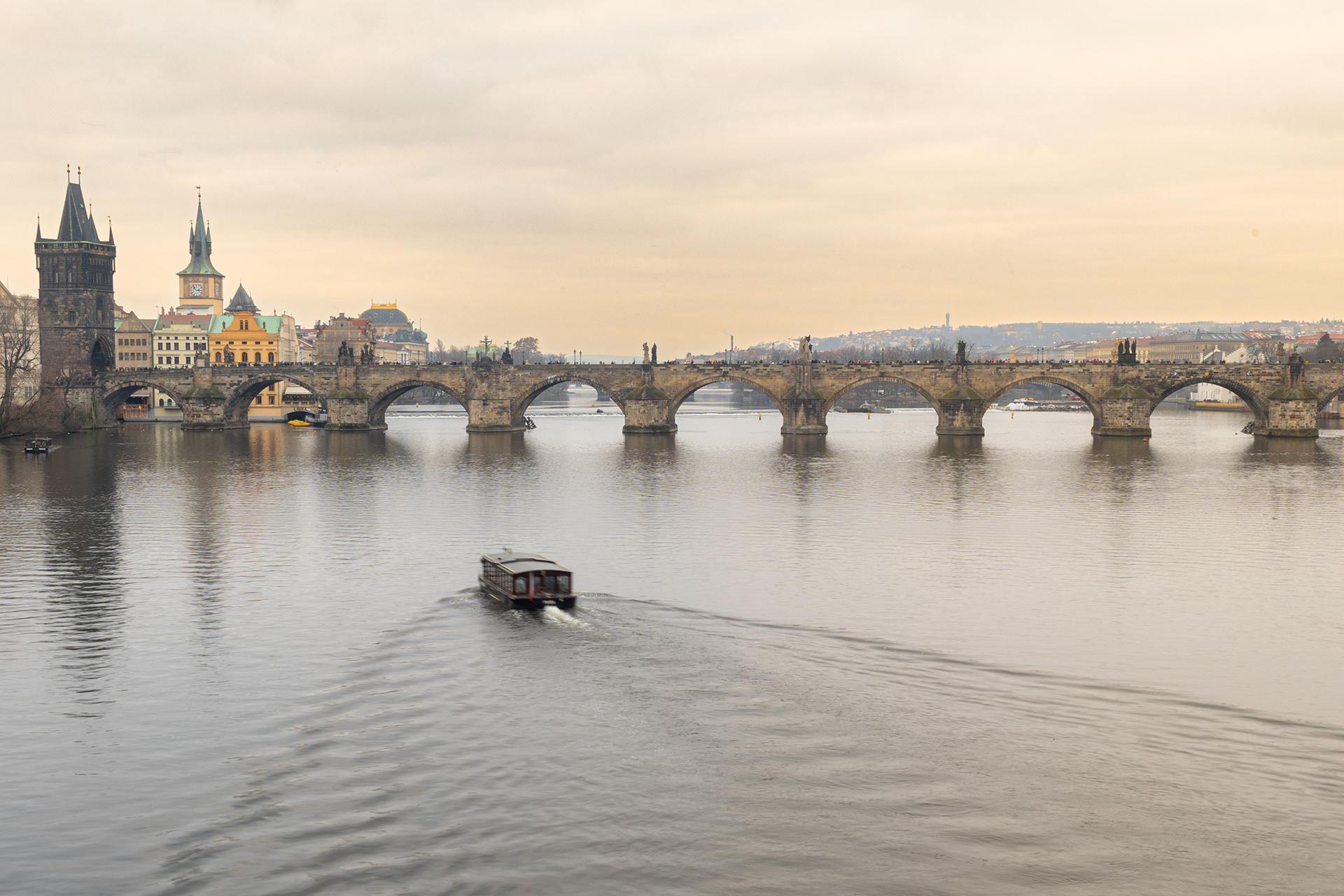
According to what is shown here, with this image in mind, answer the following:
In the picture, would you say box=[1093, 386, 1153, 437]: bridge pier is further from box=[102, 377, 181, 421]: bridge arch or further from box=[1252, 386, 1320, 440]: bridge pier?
box=[102, 377, 181, 421]: bridge arch

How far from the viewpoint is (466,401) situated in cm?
11306

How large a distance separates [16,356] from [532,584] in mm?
87225

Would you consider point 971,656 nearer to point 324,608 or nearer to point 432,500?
point 324,608

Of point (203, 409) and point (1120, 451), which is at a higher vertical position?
point (203, 409)

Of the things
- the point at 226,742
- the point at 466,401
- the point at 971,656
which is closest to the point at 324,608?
the point at 226,742

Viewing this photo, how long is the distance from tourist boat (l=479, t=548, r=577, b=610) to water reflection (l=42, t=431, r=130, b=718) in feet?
31.0

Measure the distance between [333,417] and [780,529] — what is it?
84471mm

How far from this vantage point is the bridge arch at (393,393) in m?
114

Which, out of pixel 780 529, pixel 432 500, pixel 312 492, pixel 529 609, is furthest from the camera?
pixel 312 492

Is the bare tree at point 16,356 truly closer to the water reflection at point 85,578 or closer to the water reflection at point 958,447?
the water reflection at point 85,578

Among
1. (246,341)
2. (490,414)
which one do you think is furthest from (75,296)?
(490,414)

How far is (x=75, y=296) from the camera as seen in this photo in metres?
139

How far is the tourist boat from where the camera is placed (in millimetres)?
28688

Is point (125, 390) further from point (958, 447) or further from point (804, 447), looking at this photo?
point (958, 447)
